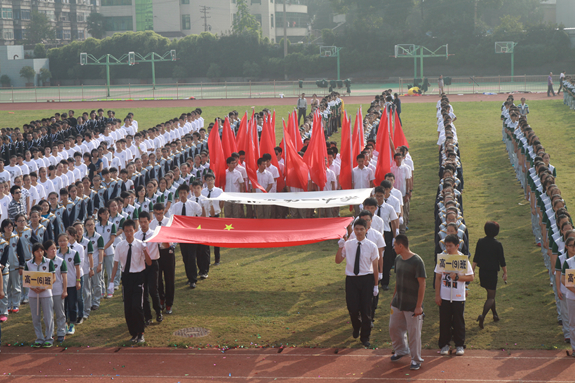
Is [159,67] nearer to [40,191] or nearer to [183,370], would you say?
[40,191]

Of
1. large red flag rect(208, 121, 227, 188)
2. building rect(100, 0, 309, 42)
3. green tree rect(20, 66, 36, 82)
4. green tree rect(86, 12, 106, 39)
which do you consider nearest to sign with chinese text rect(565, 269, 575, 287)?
large red flag rect(208, 121, 227, 188)

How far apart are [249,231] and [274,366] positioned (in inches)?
102

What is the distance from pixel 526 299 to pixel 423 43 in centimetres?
5834

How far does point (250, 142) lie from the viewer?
1434 centimetres

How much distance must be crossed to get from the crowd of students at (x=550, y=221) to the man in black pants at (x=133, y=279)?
551cm

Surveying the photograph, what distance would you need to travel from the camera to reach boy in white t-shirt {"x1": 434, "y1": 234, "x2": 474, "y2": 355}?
7758 millimetres

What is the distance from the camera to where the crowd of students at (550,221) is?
779 cm

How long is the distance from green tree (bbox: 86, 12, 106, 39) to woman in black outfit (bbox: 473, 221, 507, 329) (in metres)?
75.4

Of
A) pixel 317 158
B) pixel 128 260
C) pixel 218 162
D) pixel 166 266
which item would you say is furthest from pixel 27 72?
pixel 128 260

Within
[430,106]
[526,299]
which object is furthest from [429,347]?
[430,106]

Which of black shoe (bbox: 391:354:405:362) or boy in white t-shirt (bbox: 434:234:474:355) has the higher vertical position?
boy in white t-shirt (bbox: 434:234:474:355)

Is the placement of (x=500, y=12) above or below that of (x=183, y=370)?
above

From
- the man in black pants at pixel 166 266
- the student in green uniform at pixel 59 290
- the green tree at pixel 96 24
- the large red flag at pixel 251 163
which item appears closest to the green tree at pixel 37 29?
the green tree at pixel 96 24

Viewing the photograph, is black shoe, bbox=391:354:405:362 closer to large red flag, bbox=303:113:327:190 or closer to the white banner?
the white banner
